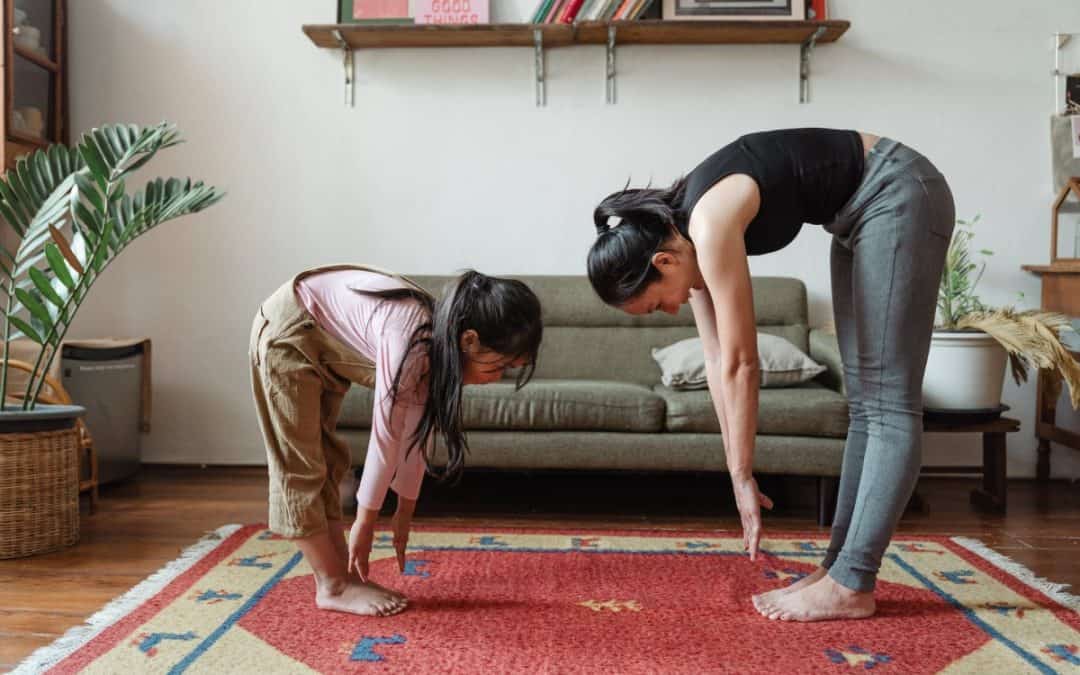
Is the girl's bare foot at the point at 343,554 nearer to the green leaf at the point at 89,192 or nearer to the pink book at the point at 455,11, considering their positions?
the green leaf at the point at 89,192

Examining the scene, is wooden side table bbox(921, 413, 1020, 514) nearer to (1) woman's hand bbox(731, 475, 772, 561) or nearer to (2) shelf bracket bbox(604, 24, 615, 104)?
(1) woman's hand bbox(731, 475, 772, 561)

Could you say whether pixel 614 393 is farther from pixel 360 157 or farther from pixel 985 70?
pixel 985 70

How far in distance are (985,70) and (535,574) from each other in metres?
2.53

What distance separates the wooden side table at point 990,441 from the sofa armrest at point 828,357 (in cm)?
29

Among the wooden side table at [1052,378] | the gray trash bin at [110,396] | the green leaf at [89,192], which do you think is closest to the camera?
the green leaf at [89,192]

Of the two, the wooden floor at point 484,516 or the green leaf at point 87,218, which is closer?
the wooden floor at point 484,516

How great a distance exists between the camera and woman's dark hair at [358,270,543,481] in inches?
57.5

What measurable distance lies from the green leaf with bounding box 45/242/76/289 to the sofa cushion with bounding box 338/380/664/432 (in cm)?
76

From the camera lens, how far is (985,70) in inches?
123

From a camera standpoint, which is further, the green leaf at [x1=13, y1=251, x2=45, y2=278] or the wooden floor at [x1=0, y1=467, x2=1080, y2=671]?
the green leaf at [x1=13, y1=251, x2=45, y2=278]

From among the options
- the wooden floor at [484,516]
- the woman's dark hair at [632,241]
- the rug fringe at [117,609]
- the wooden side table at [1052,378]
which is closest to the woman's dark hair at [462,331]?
the woman's dark hair at [632,241]

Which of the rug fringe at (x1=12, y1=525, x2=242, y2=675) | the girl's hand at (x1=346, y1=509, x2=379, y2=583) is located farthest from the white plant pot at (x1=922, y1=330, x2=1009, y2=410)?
the rug fringe at (x1=12, y1=525, x2=242, y2=675)

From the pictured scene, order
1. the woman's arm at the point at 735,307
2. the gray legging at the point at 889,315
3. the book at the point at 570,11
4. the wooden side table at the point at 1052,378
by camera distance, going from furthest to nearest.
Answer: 1. the book at the point at 570,11
2. the wooden side table at the point at 1052,378
3. the gray legging at the point at 889,315
4. the woman's arm at the point at 735,307

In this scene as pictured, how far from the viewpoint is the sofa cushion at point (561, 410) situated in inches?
94.6
